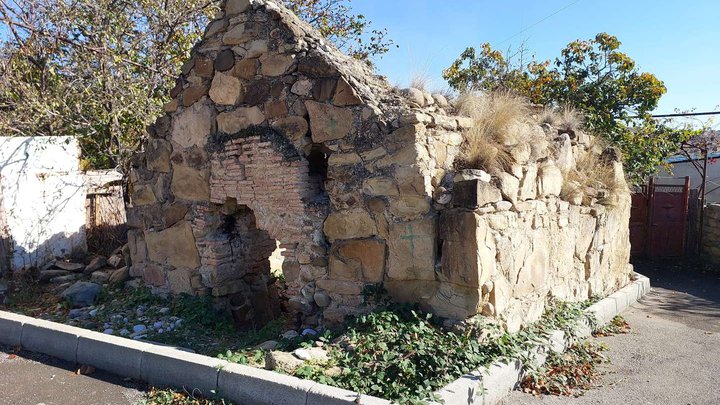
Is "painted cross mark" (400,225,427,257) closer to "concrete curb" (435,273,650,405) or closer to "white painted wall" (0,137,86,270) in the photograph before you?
"concrete curb" (435,273,650,405)

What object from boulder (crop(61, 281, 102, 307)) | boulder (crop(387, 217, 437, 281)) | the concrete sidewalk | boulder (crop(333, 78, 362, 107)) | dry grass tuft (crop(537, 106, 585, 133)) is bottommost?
the concrete sidewalk

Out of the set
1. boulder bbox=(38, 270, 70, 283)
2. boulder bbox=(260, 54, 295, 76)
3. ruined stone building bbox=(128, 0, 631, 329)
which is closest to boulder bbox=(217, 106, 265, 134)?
ruined stone building bbox=(128, 0, 631, 329)

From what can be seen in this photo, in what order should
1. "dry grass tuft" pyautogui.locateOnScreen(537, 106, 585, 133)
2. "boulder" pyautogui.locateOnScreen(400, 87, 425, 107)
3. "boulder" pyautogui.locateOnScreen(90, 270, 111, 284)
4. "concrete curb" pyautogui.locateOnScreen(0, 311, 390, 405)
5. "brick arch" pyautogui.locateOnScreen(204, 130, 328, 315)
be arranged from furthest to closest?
"boulder" pyautogui.locateOnScreen(90, 270, 111, 284) < "dry grass tuft" pyautogui.locateOnScreen(537, 106, 585, 133) < "brick arch" pyautogui.locateOnScreen(204, 130, 328, 315) < "boulder" pyautogui.locateOnScreen(400, 87, 425, 107) < "concrete curb" pyautogui.locateOnScreen(0, 311, 390, 405)

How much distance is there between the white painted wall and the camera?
7.43 metres

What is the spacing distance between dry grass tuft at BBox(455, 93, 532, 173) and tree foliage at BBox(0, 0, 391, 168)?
21.0ft

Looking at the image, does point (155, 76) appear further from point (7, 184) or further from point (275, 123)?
point (275, 123)

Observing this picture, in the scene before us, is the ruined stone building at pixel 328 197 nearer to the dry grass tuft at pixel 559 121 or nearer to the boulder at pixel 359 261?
the boulder at pixel 359 261

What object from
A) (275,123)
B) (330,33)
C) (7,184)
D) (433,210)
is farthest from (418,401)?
(330,33)

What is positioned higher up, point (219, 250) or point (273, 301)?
point (219, 250)

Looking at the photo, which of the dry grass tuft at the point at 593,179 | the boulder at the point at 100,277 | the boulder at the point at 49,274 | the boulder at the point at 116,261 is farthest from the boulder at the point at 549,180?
the boulder at the point at 49,274

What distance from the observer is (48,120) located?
30.5 ft

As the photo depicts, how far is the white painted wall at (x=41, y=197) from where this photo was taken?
7.43 meters

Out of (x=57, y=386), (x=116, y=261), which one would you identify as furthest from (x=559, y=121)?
(x=116, y=261)

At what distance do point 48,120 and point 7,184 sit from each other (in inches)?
90.1
